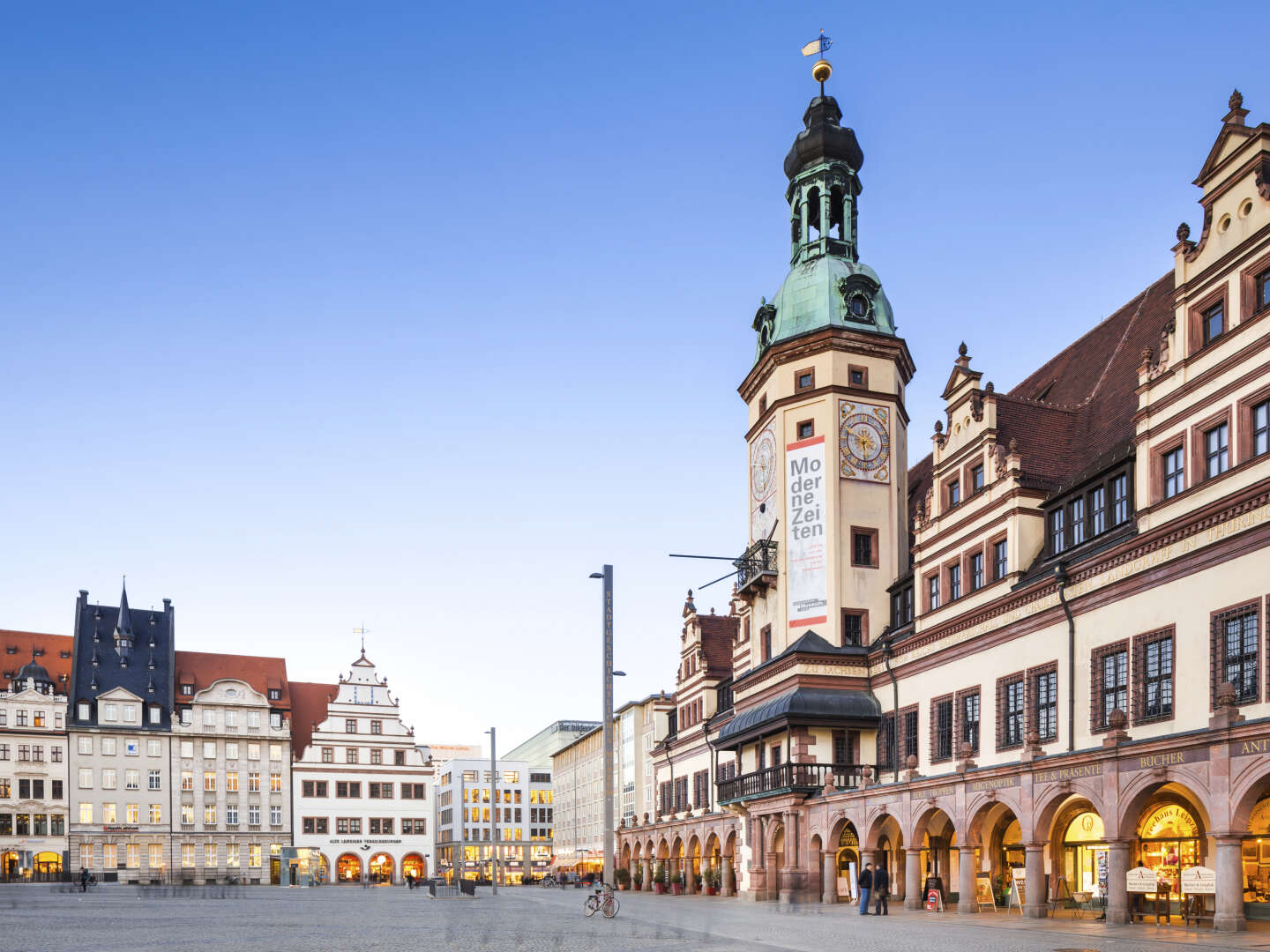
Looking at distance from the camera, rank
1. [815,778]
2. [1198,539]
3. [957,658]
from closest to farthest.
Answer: [1198,539], [957,658], [815,778]

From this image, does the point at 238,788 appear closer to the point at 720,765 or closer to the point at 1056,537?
the point at 720,765

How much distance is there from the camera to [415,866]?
377 ft

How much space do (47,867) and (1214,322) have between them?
99.1 metres

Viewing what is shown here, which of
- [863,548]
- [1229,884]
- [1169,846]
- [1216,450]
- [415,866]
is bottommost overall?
[415,866]

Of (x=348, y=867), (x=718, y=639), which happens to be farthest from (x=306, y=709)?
(x=718, y=639)

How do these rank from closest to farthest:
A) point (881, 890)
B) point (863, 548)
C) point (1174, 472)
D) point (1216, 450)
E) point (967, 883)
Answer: point (1216, 450), point (1174, 472), point (967, 883), point (881, 890), point (863, 548)

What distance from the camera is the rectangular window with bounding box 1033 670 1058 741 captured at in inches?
1329

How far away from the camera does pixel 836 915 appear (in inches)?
1362

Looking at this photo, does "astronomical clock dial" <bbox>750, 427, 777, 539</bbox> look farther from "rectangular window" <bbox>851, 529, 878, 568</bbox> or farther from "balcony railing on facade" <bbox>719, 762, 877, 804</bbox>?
"balcony railing on facade" <bbox>719, 762, 877, 804</bbox>

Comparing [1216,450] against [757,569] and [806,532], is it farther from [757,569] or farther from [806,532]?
[757,569]

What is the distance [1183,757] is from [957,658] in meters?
14.4

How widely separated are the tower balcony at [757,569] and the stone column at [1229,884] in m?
26.6

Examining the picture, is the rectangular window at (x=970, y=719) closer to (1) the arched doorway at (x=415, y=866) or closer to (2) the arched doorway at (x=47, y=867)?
(1) the arched doorway at (x=415, y=866)

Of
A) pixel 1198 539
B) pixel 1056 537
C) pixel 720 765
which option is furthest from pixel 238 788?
pixel 1198 539
